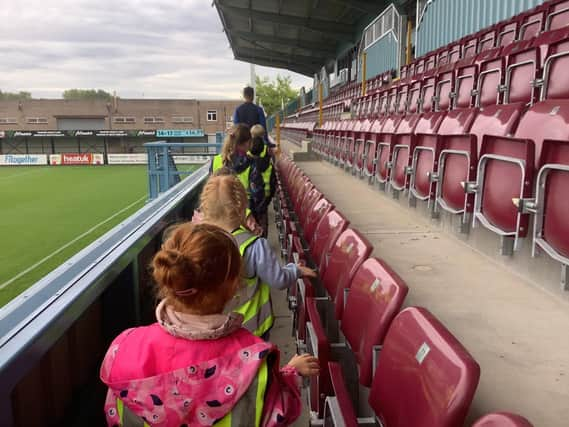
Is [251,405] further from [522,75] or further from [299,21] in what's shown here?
[299,21]

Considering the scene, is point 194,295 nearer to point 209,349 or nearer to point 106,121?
point 209,349

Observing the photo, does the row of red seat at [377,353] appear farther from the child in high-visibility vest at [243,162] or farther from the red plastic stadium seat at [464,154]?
the child in high-visibility vest at [243,162]

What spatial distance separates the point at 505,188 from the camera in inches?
88.0

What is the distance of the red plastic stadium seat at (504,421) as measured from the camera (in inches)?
27.7

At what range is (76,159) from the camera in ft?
82.1

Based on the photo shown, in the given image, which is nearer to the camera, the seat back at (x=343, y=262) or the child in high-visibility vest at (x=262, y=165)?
the seat back at (x=343, y=262)

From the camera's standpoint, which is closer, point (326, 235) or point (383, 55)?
point (326, 235)

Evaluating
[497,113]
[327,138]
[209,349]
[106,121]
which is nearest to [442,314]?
[209,349]

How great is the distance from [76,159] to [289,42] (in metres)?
12.1

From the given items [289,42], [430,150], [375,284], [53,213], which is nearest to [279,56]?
[289,42]

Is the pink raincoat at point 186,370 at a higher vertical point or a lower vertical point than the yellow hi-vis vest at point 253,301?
higher

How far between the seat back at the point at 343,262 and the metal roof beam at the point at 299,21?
18.5 meters

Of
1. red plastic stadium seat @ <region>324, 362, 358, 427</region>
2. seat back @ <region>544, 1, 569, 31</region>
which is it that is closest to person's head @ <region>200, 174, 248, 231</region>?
red plastic stadium seat @ <region>324, 362, 358, 427</region>

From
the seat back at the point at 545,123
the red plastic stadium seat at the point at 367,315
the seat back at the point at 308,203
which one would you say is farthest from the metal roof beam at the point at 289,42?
the red plastic stadium seat at the point at 367,315
